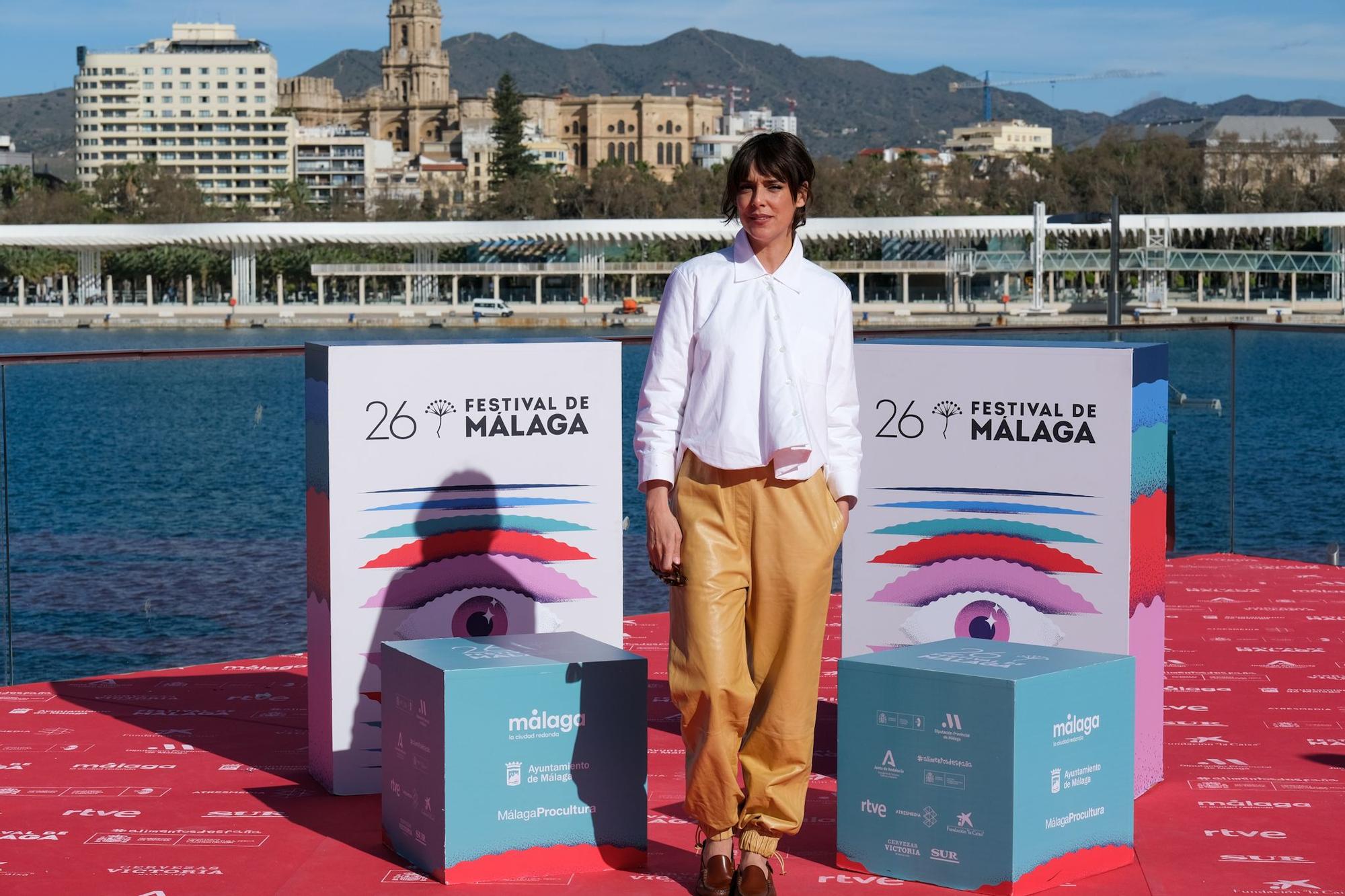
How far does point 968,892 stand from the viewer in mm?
2953

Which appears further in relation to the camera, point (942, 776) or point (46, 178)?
point (46, 178)

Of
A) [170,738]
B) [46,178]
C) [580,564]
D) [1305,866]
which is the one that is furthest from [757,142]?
[46,178]

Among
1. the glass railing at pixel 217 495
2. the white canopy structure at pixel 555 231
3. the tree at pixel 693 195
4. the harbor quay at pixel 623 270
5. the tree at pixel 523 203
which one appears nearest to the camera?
the glass railing at pixel 217 495

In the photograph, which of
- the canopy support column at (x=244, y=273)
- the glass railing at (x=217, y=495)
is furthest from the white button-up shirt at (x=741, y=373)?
the canopy support column at (x=244, y=273)

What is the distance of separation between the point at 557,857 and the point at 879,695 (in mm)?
646

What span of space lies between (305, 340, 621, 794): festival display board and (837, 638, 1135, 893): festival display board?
919 mm

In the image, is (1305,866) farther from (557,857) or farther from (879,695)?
(557,857)

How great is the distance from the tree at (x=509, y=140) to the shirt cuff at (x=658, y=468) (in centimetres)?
9581

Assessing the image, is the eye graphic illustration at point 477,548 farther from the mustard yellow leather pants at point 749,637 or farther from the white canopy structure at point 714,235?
the white canopy structure at point 714,235

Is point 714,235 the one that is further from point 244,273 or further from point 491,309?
point 244,273

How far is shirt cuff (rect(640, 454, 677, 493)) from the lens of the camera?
2.87m

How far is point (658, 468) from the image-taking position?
9.42 feet

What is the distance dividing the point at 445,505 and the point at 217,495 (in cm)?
1669

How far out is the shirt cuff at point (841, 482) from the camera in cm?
297
